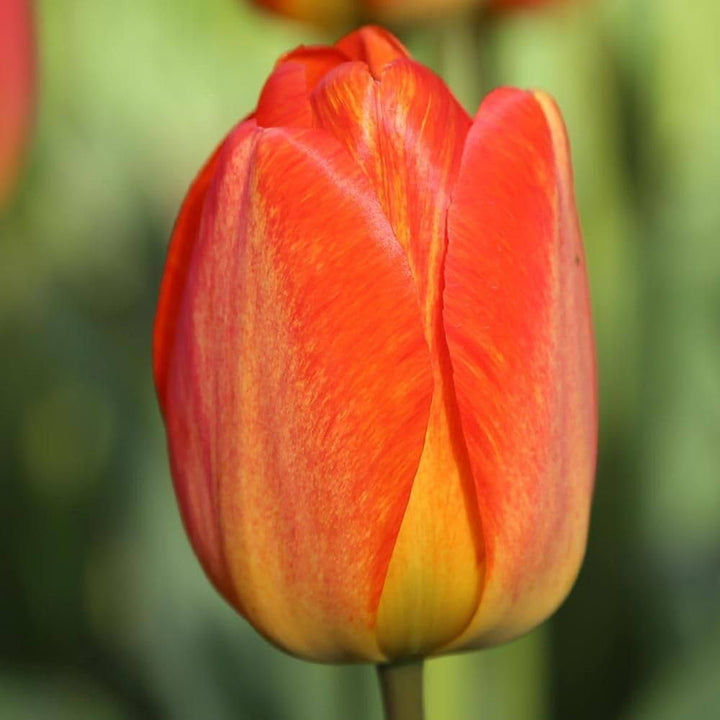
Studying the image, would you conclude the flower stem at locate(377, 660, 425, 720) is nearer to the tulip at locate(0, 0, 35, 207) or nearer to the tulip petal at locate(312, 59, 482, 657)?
the tulip petal at locate(312, 59, 482, 657)

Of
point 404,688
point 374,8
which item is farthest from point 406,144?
point 374,8

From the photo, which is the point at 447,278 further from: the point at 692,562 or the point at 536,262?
the point at 692,562

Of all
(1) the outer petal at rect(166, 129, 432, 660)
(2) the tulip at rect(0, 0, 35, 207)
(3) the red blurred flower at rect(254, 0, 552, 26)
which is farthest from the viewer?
(3) the red blurred flower at rect(254, 0, 552, 26)

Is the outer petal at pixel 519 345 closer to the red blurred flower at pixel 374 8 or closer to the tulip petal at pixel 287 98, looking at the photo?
the tulip petal at pixel 287 98

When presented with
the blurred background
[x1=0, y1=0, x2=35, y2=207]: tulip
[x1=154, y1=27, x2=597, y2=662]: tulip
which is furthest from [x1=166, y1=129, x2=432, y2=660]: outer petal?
the blurred background

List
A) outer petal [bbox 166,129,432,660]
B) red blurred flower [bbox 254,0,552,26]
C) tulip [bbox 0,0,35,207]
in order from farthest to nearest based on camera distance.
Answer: red blurred flower [bbox 254,0,552,26]
tulip [bbox 0,0,35,207]
outer petal [bbox 166,129,432,660]

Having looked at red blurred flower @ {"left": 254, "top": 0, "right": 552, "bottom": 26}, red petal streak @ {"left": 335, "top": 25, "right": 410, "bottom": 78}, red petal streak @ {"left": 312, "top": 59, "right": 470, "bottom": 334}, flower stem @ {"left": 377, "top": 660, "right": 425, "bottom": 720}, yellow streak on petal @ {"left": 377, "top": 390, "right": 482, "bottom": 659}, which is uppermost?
red blurred flower @ {"left": 254, "top": 0, "right": 552, "bottom": 26}

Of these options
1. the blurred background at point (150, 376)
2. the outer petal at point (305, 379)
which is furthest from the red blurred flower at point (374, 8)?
the outer petal at point (305, 379)

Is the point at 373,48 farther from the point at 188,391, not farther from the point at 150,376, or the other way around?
the point at 150,376

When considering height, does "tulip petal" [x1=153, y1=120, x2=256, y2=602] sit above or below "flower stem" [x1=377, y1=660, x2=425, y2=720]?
above
